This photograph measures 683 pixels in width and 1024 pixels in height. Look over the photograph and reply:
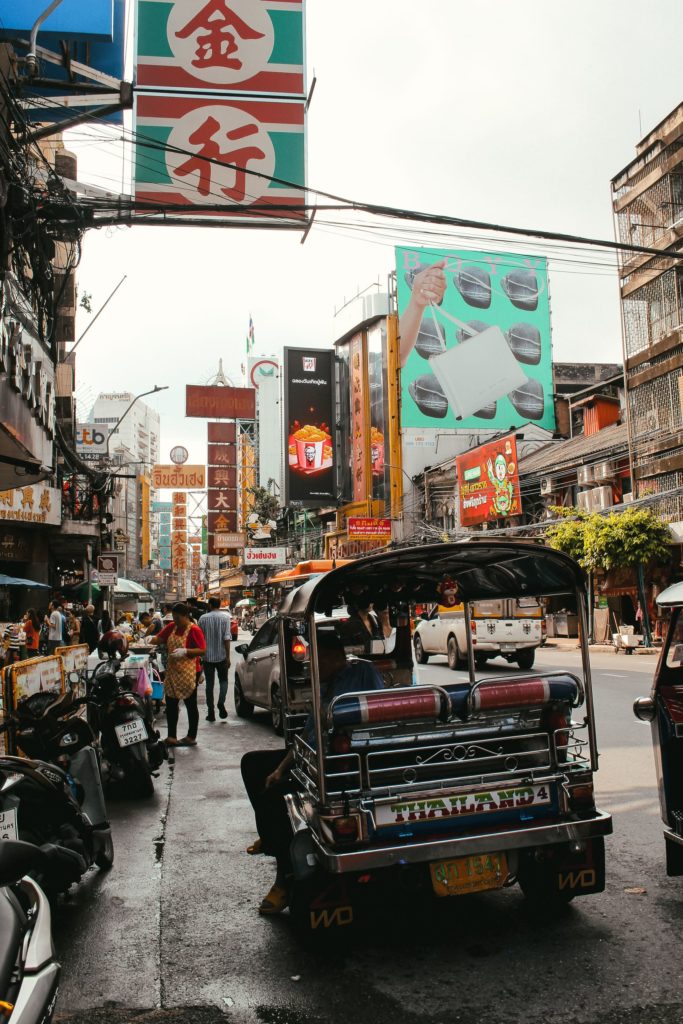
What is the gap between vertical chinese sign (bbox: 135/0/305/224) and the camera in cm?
1138

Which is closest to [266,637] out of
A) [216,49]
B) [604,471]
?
[216,49]

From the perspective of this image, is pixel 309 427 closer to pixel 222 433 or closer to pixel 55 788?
pixel 222 433

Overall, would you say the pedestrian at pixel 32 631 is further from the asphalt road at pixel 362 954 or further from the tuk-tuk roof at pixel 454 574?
the tuk-tuk roof at pixel 454 574

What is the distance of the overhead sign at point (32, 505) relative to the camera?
79.0 ft

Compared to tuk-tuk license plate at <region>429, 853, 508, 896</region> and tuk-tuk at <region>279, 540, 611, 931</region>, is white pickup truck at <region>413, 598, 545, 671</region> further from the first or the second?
tuk-tuk license plate at <region>429, 853, 508, 896</region>

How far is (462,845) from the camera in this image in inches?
165

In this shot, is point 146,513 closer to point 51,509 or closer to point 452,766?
point 51,509

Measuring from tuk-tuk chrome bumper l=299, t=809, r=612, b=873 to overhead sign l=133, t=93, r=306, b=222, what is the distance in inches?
360

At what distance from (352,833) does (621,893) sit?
6.23ft

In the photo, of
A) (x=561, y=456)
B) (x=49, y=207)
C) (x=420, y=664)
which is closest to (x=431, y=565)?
(x=49, y=207)

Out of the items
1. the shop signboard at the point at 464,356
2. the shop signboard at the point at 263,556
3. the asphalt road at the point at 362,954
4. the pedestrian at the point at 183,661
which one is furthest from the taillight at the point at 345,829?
the shop signboard at the point at 464,356

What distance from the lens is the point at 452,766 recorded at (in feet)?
14.6

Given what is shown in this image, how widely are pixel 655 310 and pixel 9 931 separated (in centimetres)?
3023

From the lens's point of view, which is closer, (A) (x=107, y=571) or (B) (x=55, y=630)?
(B) (x=55, y=630)
